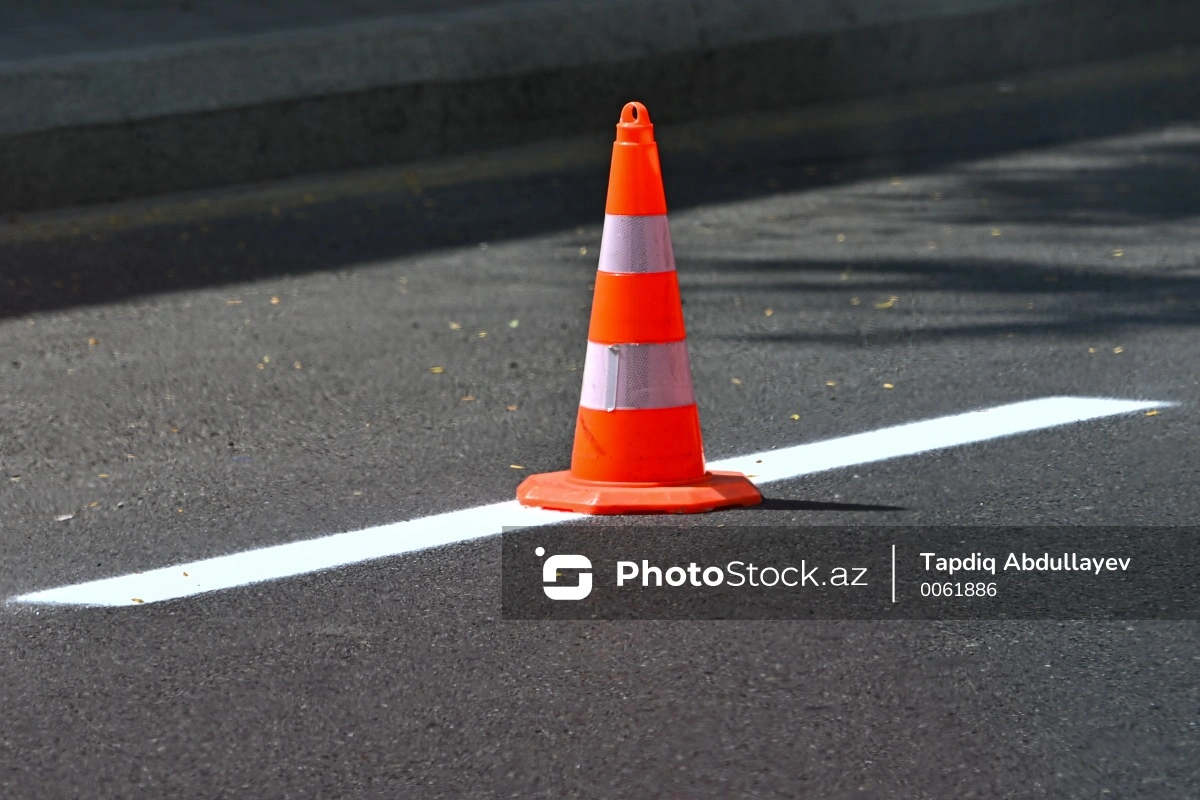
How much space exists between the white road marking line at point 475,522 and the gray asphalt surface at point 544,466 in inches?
3.3

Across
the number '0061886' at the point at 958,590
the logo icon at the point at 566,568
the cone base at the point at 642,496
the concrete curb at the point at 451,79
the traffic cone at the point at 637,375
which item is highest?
the concrete curb at the point at 451,79

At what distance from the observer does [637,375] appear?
4.99 metres

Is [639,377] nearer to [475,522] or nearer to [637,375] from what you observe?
[637,375]

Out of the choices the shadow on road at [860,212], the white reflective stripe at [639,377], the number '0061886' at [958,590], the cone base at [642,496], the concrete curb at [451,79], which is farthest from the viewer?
the concrete curb at [451,79]

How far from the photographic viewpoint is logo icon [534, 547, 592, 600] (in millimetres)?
4312

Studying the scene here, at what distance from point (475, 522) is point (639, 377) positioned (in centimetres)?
55

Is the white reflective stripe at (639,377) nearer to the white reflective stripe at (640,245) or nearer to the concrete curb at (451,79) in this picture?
the white reflective stripe at (640,245)

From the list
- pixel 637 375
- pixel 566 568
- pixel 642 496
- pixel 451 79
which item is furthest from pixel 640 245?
pixel 451 79

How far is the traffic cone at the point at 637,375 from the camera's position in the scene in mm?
4965

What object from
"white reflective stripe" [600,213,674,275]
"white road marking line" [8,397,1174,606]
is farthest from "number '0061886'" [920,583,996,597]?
"white reflective stripe" [600,213,674,275]

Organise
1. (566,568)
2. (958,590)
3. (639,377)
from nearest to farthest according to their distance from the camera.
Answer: (958,590) → (566,568) → (639,377)

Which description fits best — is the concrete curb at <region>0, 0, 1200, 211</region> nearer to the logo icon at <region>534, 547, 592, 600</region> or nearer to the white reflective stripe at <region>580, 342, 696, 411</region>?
the white reflective stripe at <region>580, 342, 696, 411</region>

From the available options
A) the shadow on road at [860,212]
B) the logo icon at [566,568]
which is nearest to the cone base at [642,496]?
the logo icon at [566,568]

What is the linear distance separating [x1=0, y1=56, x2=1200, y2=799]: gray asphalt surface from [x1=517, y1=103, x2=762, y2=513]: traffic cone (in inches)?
7.9
